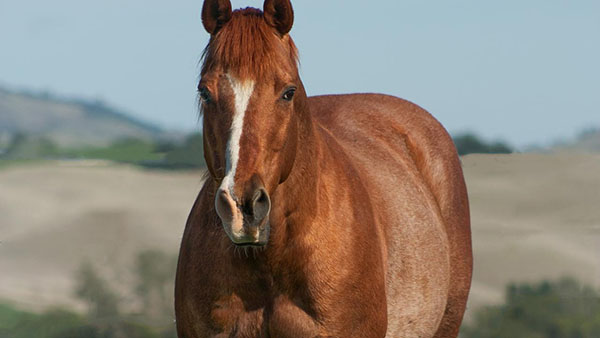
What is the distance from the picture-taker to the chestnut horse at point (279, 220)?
4.16 meters

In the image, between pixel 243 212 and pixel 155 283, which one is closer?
pixel 243 212

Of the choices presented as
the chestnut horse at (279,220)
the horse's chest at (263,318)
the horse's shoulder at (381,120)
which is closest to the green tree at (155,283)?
the horse's shoulder at (381,120)

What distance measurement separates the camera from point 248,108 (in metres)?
4.16

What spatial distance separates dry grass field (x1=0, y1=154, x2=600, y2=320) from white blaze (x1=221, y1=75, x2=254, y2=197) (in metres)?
7.68

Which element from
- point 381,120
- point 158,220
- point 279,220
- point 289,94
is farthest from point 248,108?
point 158,220

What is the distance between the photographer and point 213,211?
4.89 m

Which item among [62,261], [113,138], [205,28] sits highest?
[205,28]

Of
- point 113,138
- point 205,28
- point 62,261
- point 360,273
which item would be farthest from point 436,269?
point 62,261

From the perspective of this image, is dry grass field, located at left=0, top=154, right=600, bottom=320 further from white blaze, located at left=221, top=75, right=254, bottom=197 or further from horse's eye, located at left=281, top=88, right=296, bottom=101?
white blaze, located at left=221, top=75, right=254, bottom=197

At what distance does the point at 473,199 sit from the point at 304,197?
10259 mm

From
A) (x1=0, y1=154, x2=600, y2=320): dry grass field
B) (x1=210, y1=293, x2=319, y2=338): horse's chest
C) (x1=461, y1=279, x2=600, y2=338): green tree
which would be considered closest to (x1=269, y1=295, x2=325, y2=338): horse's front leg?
(x1=210, y1=293, x2=319, y2=338): horse's chest

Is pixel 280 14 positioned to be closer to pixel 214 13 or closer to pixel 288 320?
pixel 214 13

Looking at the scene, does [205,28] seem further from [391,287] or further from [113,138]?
[113,138]

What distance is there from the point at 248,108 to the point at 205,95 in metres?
0.26
